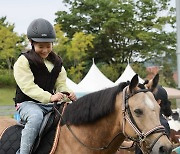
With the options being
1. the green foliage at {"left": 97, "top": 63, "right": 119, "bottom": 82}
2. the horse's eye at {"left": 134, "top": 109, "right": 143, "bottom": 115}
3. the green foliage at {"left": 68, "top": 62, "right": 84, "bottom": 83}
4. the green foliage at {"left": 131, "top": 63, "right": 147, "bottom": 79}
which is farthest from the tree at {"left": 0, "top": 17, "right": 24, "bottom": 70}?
the horse's eye at {"left": 134, "top": 109, "right": 143, "bottom": 115}

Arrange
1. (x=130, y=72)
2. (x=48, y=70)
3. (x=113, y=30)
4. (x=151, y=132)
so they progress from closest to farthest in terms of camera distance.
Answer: (x=151, y=132) < (x=48, y=70) < (x=130, y=72) < (x=113, y=30)

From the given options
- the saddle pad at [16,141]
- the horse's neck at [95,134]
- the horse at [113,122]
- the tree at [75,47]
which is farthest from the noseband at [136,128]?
the tree at [75,47]

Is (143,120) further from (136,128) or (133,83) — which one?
(133,83)

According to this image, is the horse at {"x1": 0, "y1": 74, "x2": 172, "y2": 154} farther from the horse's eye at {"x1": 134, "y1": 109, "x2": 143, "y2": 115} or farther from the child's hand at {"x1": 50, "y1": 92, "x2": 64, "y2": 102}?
the child's hand at {"x1": 50, "y1": 92, "x2": 64, "y2": 102}

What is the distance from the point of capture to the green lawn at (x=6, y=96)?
112 feet

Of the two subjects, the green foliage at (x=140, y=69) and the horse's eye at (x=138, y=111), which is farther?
the green foliage at (x=140, y=69)

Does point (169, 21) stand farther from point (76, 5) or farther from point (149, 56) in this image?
point (76, 5)

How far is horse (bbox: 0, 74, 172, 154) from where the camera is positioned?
350 cm

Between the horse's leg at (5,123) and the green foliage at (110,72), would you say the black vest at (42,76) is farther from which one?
the green foliage at (110,72)

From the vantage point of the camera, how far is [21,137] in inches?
168

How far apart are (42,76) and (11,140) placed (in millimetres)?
804

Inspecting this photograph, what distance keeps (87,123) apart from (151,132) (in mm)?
825

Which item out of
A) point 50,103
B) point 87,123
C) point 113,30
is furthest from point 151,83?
point 113,30

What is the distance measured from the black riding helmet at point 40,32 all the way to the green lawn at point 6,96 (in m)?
30.0
